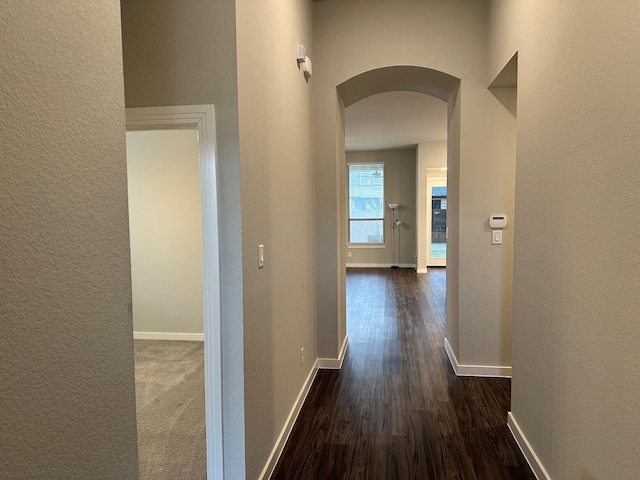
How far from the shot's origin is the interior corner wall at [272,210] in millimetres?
1794

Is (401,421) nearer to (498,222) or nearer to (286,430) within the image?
(286,430)

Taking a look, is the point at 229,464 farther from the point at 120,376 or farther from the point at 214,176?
the point at 214,176

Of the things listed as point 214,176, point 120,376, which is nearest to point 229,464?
point 120,376

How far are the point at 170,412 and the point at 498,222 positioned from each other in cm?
285

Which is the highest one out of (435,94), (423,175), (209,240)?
(435,94)

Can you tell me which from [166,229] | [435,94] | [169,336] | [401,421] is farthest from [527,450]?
[166,229]

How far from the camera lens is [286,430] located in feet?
7.94

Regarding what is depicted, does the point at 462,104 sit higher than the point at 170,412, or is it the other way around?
the point at 462,104

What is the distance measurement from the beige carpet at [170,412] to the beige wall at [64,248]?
150 centimetres

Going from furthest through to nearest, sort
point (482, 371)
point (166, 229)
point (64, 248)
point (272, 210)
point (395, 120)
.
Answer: point (395, 120) < point (166, 229) < point (482, 371) < point (272, 210) < point (64, 248)

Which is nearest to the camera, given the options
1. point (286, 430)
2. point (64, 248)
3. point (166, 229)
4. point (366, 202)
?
point (64, 248)

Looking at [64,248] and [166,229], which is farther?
[166,229]

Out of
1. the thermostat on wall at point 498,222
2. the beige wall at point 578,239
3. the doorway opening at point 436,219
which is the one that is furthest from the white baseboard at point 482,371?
the doorway opening at point 436,219

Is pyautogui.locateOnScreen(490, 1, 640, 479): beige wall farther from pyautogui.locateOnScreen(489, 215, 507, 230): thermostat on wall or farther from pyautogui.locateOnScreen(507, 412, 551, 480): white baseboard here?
pyautogui.locateOnScreen(489, 215, 507, 230): thermostat on wall
